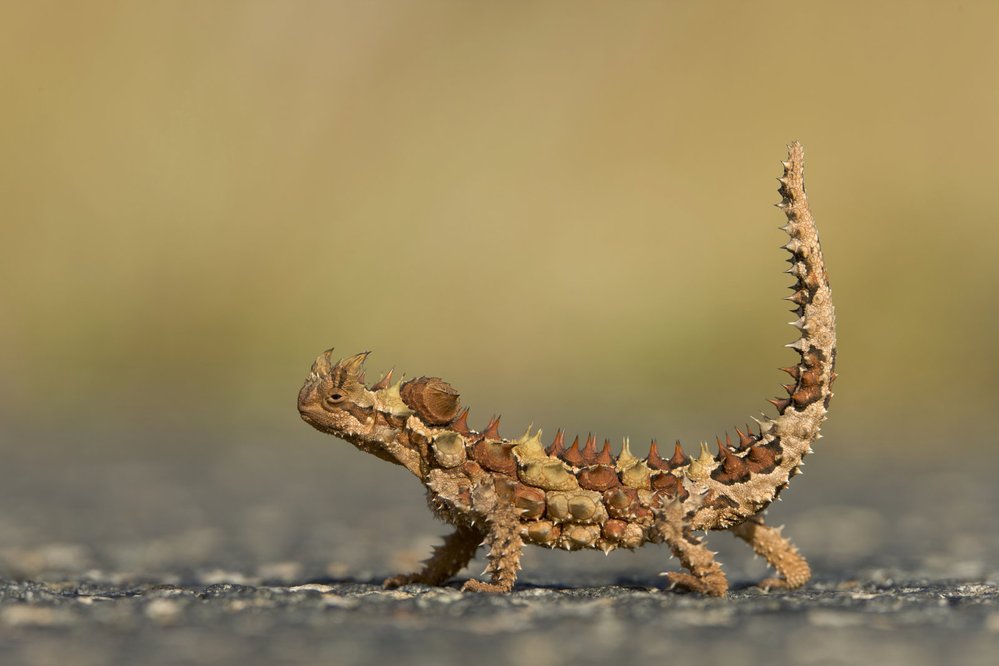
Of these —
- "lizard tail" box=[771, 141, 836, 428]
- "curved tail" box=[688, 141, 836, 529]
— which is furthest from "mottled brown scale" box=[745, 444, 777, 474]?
"lizard tail" box=[771, 141, 836, 428]

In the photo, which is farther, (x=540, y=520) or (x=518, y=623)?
(x=540, y=520)

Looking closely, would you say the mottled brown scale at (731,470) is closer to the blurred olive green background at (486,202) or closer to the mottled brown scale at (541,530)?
the mottled brown scale at (541,530)

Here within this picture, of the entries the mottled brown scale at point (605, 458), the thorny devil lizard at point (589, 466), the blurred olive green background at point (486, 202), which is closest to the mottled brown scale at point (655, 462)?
the thorny devil lizard at point (589, 466)

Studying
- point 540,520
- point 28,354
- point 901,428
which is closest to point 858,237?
point 901,428

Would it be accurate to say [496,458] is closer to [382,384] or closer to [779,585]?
[382,384]

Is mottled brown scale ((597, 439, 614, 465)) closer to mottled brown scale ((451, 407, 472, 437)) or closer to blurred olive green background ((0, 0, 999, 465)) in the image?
mottled brown scale ((451, 407, 472, 437))

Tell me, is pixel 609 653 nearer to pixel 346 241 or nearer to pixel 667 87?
pixel 346 241
